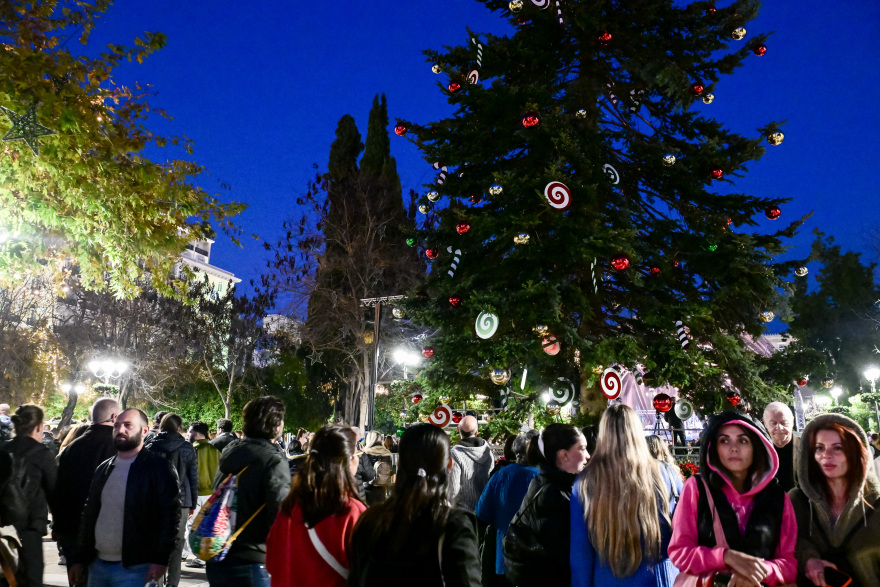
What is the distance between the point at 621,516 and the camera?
10.1 feet

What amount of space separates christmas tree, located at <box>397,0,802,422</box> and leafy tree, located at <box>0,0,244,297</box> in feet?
14.7

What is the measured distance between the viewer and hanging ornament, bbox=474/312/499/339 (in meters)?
10.3

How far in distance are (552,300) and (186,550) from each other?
21.4 ft

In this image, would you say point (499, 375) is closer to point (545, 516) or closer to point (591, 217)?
point (591, 217)

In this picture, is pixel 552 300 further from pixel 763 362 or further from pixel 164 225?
pixel 164 225

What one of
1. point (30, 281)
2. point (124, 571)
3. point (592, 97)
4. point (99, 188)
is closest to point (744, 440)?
point (124, 571)

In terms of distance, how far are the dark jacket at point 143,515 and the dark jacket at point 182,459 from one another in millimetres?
2351

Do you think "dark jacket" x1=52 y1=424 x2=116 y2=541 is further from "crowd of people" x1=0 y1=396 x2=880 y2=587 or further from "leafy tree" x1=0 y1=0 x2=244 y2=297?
"leafy tree" x1=0 y1=0 x2=244 y2=297

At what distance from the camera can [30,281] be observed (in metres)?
29.8

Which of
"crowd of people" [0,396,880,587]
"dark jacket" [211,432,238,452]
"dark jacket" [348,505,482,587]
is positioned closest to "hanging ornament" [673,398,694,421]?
"crowd of people" [0,396,880,587]

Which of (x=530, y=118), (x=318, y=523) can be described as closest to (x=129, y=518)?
(x=318, y=523)

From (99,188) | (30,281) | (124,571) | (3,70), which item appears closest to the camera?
(124,571)

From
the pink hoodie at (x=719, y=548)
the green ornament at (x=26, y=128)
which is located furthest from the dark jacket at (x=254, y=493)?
the green ornament at (x=26, y=128)

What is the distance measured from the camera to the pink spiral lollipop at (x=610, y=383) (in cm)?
988
